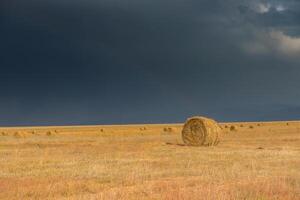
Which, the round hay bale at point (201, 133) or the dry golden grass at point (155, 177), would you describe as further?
the round hay bale at point (201, 133)

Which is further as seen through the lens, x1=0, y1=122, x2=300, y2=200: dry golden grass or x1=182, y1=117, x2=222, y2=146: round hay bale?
x1=182, y1=117, x2=222, y2=146: round hay bale

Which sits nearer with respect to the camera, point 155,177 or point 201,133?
point 155,177

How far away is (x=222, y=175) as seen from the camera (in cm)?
1719

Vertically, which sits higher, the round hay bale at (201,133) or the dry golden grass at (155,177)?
the round hay bale at (201,133)

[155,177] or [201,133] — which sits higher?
[201,133]

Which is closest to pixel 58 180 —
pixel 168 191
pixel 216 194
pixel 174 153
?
pixel 168 191

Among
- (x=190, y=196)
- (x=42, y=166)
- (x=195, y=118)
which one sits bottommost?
(x=190, y=196)

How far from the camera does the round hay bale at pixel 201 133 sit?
35531 mm

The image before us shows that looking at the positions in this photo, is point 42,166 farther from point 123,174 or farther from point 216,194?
point 216,194

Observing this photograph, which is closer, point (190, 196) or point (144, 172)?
point (190, 196)

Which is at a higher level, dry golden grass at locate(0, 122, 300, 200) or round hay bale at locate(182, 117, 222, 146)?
round hay bale at locate(182, 117, 222, 146)

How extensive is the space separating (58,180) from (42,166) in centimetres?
477

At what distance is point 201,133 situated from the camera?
3594cm

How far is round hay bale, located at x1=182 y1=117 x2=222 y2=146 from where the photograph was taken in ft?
117
